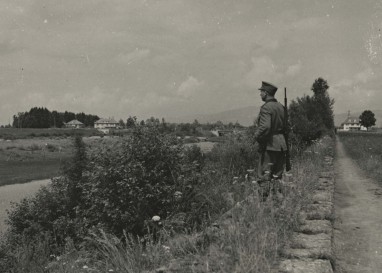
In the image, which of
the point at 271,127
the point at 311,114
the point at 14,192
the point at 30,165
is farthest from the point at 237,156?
the point at 30,165

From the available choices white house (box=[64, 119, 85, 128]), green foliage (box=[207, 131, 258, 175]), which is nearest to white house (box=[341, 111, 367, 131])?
white house (box=[64, 119, 85, 128])

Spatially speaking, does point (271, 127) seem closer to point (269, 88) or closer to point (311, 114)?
point (269, 88)

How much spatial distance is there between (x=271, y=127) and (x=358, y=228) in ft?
6.97

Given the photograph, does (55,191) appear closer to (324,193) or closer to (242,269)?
(324,193)

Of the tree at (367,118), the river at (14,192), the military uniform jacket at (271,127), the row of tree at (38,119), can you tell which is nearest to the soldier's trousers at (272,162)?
the military uniform jacket at (271,127)

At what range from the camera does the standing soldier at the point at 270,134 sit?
709 centimetres

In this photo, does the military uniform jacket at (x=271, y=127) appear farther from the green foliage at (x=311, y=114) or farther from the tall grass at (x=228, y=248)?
the green foliage at (x=311, y=114)

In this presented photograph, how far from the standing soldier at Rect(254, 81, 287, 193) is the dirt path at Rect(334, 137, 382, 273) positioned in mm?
1371

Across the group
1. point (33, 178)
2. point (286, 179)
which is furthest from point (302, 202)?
point (33, 178)

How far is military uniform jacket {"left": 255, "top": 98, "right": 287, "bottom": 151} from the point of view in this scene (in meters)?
7.07

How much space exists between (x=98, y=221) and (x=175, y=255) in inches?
174

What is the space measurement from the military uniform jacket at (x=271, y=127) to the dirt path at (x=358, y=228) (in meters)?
1.59

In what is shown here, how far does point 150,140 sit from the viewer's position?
27.7 ft

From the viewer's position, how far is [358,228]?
6195 mm
